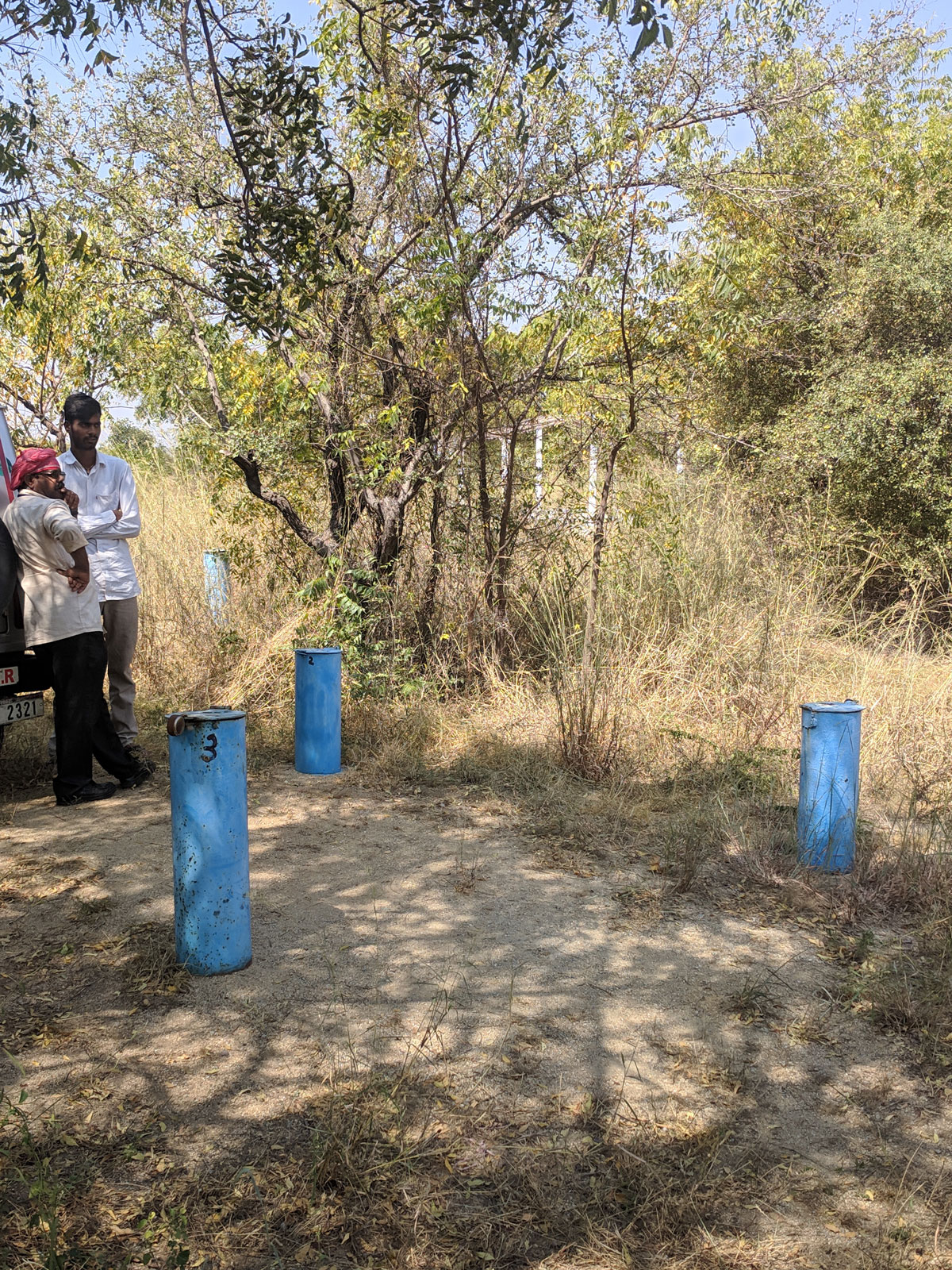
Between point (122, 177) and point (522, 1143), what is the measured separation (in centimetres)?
736

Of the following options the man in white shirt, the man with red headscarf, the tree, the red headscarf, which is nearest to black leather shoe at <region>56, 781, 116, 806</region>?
the man with red headscarf

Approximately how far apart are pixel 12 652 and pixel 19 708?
0.29 metres

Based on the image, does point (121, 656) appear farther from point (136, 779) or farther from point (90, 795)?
point (90, 795)

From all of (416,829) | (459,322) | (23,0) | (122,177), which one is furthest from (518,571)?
(23,0)

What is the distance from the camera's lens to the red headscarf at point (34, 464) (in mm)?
5129

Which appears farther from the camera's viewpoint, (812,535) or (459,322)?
(812,535)

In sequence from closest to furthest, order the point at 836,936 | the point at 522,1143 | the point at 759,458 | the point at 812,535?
the point at 522,1143 → the point at 836,936 → the point at 812,535 → the point at 759,458

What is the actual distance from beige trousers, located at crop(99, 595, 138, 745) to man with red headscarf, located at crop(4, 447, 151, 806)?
476mm

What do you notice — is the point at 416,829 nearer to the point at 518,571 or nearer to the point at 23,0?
the point at 518,571

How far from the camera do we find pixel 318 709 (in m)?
6.09

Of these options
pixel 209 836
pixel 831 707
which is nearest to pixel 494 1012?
pixel 209 836

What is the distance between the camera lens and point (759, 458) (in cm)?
1130

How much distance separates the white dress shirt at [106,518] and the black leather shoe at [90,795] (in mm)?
1062

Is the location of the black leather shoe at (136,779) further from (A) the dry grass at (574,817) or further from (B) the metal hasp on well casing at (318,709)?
(B) the metal hasp on well casing at (318,709)
